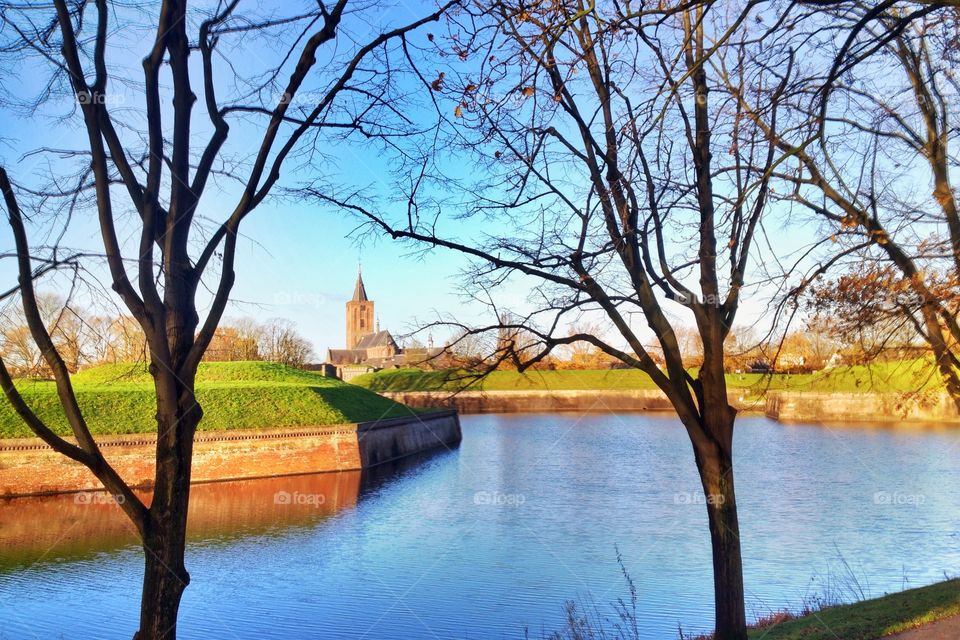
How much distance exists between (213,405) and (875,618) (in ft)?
69.4

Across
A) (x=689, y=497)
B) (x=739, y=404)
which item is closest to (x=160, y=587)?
(x=689, y=497)

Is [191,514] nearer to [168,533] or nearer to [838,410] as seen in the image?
[168,533]

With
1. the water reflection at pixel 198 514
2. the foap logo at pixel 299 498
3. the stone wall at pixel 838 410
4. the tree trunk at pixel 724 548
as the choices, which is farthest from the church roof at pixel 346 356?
the tree trunk at pixel 724 548

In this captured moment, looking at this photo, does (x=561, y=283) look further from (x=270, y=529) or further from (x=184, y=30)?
(x=270, y=529)

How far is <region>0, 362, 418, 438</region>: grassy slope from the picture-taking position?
21.2m

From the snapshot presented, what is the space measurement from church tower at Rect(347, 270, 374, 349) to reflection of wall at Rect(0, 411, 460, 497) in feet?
290

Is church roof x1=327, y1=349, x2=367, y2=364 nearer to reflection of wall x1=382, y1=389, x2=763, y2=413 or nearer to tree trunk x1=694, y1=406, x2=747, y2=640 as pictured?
reflection of wall x1=382, y1=389, x2=763, y2=413

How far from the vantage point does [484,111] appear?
5.19m

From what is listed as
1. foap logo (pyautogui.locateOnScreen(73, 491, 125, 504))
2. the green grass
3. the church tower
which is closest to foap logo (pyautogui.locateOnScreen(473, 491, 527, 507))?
foap logo (pyautogui.locateOnScreen(73, 491, 125, 504))

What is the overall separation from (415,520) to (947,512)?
38.8ft

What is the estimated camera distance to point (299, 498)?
19.2 metres

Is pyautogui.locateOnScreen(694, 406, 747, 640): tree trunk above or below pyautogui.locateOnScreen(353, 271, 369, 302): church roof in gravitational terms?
below

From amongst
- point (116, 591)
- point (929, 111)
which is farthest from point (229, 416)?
point (929, 111)

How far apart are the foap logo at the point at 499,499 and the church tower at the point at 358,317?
96.2 meters
